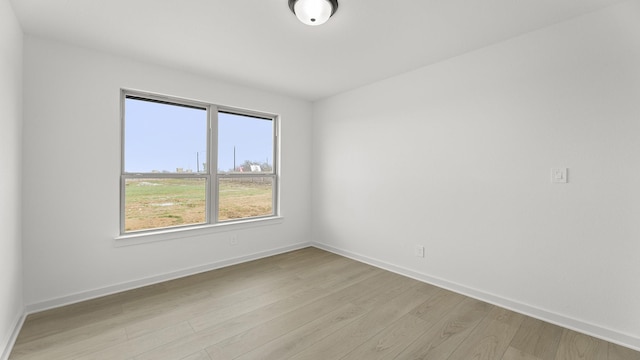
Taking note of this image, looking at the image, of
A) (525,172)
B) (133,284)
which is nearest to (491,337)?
(525,172)

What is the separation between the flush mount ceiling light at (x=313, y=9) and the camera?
1.86 m

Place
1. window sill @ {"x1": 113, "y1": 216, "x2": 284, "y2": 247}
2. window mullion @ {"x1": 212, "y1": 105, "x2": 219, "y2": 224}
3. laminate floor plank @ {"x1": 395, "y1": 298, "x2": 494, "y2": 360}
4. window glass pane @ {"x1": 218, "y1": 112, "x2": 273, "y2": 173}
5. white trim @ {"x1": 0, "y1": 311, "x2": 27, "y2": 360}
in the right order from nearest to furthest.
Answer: white trim @ {"x1": 0, "y1": 311, "x2": 27, "y2": 360}
laminate floor plank @ {"x1": 395, "y1": 298, "x2": 494, "y2": 360}
window sill @ {"x1": 113, "y1": 216, "x2": 284, "y2": 247}
window mullion @ {"x1": 212, "y1": 105, "x2": 219, "y2": 224}
window glass pane @ {"x1": 218, "y1": 112, "x2": 273, "y2": 173}

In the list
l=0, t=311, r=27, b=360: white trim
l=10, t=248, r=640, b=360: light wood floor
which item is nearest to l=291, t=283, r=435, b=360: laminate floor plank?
l=10, t=248, r=640, b=360: light wood floor

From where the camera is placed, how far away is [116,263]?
2.74 m

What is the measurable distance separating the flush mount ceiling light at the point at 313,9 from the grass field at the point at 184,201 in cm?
235

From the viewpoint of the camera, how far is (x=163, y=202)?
3.16 metres

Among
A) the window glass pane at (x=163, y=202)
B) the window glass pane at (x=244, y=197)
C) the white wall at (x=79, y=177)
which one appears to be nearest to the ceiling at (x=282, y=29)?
the white wall at (x=79, y=177)

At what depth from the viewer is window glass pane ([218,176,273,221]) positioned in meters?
3.65

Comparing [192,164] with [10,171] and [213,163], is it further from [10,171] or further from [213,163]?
[10,171]

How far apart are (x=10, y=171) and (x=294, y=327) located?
2385 mm

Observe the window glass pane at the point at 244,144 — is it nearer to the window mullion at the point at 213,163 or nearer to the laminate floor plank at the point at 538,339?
the window mullion at the point at 213,163

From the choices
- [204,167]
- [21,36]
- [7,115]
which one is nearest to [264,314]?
[204,167]

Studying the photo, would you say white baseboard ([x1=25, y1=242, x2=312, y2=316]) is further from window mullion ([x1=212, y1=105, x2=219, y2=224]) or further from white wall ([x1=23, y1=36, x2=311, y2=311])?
window mullion ([x1=212, y1=105, x2=219, y2=224])

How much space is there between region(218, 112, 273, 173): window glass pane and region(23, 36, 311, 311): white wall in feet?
1.93
